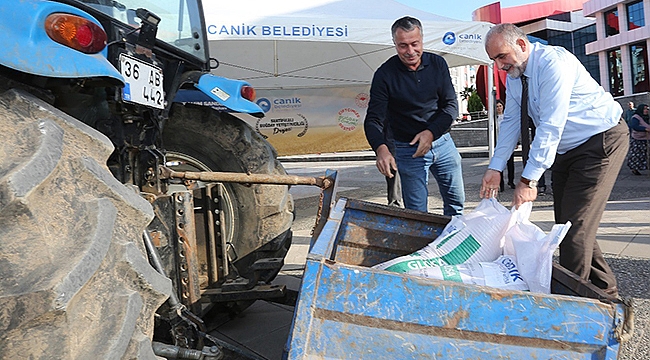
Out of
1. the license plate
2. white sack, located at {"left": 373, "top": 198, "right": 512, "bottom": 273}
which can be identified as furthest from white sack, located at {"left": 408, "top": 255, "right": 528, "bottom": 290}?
the license plate

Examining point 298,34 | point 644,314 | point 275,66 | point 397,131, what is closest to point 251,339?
point 397,131

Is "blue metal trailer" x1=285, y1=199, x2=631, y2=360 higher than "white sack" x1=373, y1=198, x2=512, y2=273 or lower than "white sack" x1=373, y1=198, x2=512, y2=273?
lower

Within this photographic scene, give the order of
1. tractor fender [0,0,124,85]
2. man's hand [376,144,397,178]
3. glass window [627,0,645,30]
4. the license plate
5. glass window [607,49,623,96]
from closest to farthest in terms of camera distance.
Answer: tractor fender [0,0,124,85] < the license plate < man's hand [376,144,397,178] < glass window [627,0,645,30] < glass window [607,49,623,96]

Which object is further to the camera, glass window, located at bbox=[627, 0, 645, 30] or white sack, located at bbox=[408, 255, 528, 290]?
glass window, located at bbox=[627, 0, 645, 30]

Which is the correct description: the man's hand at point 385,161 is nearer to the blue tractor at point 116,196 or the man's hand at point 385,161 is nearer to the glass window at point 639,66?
the blue tractor at point 116,196

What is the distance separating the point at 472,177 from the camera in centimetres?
1055

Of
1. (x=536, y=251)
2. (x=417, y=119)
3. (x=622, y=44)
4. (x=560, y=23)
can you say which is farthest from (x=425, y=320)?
(x=560, y=23)

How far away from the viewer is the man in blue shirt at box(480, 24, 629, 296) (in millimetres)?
2607

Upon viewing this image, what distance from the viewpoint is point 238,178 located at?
264 centimetres

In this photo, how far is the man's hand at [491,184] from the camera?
292 centimetres

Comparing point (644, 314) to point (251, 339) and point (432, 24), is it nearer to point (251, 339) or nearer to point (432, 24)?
point (251, 339)

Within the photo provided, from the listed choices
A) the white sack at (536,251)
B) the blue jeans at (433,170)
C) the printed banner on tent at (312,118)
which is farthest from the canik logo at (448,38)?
the white sack at (536,251)

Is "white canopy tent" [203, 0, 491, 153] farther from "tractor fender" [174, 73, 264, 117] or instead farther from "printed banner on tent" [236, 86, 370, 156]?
"tractor fender" [174, 73, 264, 117]

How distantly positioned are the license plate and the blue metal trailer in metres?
1.07
